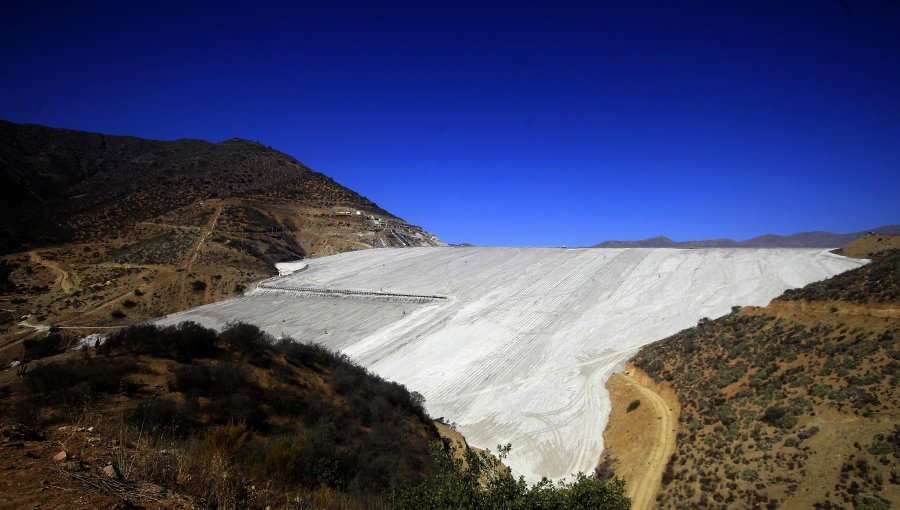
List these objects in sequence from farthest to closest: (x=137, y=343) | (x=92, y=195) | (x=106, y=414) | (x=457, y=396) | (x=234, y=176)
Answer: (x=234, y=176)
(x=92, y=195)
(x=457, y=396)
(x=137, y=343)
(x=106, y=414)

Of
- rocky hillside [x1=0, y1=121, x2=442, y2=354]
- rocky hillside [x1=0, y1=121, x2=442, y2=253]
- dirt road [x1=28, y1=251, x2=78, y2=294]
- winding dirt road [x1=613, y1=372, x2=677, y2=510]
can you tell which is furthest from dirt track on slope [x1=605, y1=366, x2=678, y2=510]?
rocky hillside [x1=0, y1=121, x2=442, y2=253]

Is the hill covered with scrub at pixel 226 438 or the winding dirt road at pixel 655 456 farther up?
the hill covered with scrub at pixel 226 438

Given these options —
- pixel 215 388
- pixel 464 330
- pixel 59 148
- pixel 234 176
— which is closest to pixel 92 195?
pixel 234 176

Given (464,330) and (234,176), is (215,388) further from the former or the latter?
(234,176)

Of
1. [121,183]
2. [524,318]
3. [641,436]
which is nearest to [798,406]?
[641,436]

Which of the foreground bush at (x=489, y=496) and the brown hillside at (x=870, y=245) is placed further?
the brown hillside at (x=870, y=245)

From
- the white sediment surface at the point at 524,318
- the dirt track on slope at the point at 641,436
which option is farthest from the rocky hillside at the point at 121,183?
the dirt track on slope at the point at 641,436

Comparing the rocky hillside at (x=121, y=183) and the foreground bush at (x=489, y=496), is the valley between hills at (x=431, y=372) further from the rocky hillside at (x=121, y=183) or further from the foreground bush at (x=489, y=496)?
the rocky hillside at (x=121, y=183)
